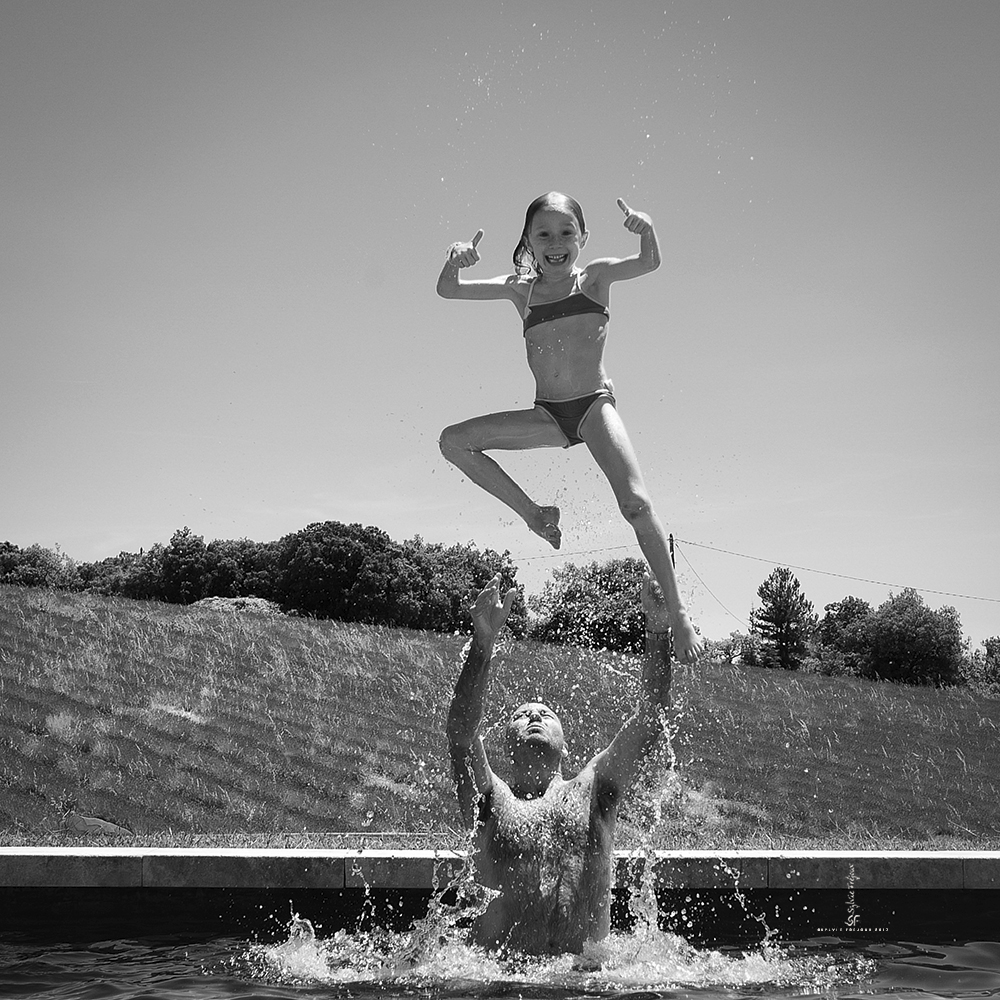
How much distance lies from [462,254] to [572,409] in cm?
85

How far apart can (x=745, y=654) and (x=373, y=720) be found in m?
55.5

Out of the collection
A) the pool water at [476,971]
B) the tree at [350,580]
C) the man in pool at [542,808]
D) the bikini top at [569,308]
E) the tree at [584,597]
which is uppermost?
the tree at [350,580]

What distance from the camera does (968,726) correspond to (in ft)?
52.1

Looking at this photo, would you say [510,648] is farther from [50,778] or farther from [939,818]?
[50,778]

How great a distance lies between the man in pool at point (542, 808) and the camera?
3.90m

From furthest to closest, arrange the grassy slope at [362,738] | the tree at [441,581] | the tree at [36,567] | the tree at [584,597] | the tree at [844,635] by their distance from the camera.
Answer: the tree at [36,567] < the tree at [844,635] < the tree at [441,581] < the grassy slope at [362,738] < the tree at [584,597]

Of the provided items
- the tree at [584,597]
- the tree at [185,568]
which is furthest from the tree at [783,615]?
the tree at [584,597]

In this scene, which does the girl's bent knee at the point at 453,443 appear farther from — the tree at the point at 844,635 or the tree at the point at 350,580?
the tree at the point at 844,635

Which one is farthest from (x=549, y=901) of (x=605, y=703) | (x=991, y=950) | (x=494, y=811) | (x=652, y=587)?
(x=605, y=703)

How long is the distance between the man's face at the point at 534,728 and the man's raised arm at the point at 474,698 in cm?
16

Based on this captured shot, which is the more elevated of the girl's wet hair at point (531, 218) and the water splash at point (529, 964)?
the girl's wet hair at point (531, 218)

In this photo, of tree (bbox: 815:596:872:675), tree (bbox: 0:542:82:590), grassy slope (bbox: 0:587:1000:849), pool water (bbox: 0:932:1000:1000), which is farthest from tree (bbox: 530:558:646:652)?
tree (bbox: 0:542:82:590)

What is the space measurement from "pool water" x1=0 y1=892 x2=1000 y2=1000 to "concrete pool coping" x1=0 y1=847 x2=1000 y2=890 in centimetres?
12

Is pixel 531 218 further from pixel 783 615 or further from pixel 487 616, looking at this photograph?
pixel 783 615
